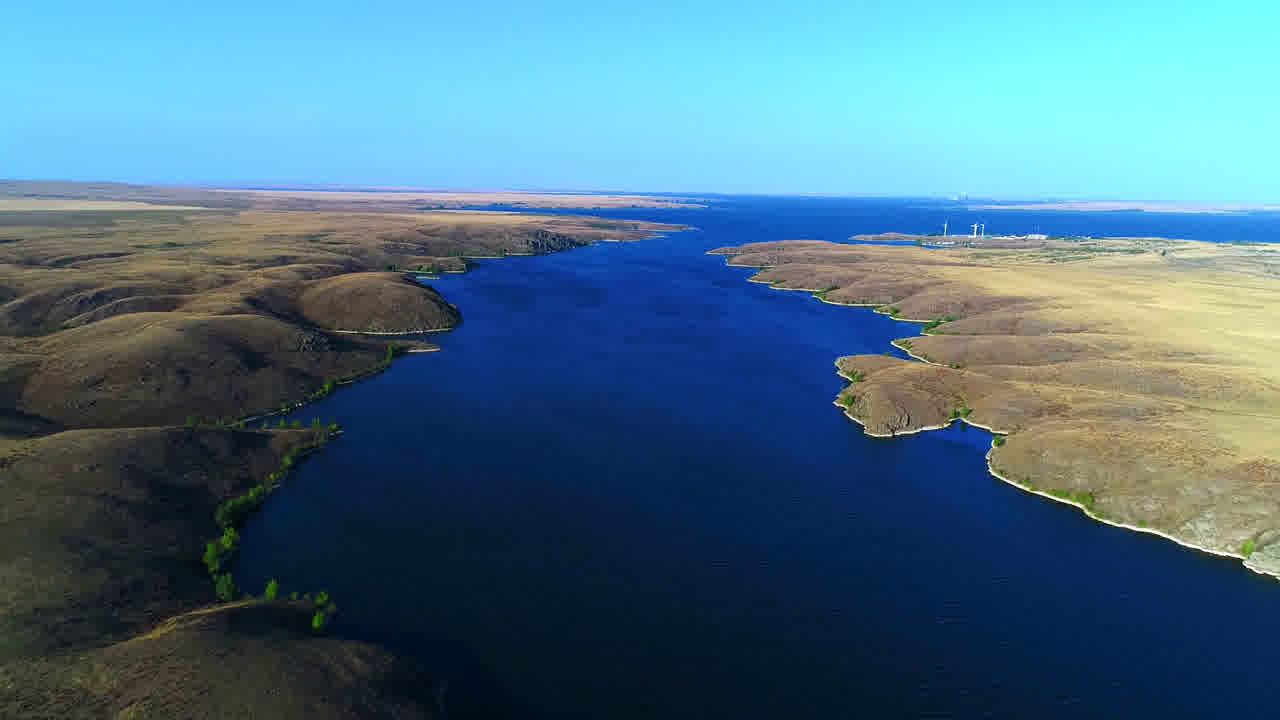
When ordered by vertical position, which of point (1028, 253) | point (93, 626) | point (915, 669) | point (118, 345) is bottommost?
point (915, 669)

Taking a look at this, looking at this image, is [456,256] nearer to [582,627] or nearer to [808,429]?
[808,429]

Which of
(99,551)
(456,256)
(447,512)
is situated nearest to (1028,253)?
(456,256)

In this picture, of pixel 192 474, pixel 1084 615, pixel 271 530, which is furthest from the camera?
pixel 192 474

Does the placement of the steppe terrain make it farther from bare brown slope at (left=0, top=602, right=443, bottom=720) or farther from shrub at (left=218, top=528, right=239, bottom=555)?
shrub at (left=218, top=528, right=239, bottom=555)

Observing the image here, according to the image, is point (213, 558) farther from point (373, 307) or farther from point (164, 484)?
point (373, 307)

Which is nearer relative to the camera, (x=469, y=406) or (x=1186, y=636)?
(x=1186, y=636)

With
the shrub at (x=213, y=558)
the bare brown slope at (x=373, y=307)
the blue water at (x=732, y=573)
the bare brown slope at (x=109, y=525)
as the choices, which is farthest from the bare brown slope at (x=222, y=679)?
the bare brown slope at (x=373, y=307)

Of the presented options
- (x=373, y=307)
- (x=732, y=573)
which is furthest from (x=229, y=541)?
(x=373, y=307)
